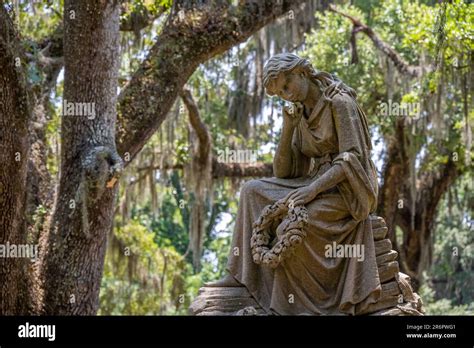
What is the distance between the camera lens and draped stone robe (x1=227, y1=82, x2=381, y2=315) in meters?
8.87

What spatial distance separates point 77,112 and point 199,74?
831 centimetres

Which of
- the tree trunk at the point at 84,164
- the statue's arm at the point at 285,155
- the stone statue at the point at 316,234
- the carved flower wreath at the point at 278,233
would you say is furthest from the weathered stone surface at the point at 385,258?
the tree trunk at the point at 84,164

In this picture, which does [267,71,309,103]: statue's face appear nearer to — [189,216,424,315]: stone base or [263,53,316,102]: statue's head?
[263,53,316,102]: statue's head

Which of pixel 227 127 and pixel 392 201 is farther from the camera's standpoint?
pixel 227 127

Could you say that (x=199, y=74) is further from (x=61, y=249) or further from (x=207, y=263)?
(x=207, y=263)

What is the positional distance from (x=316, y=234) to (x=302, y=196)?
305mm

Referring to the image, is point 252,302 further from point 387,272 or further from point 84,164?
point 84,164

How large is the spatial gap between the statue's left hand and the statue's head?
778 millimetres

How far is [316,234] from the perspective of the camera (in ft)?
29.4

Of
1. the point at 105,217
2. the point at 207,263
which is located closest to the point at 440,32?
the point at 105,217

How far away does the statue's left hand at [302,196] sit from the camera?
354 inches

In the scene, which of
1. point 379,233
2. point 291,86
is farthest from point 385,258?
point 291,86

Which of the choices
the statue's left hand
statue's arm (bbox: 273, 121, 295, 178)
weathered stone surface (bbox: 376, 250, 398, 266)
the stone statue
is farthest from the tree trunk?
weathered stone surface (bbox: 376, 250, 398, 266)

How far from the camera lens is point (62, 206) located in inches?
511
